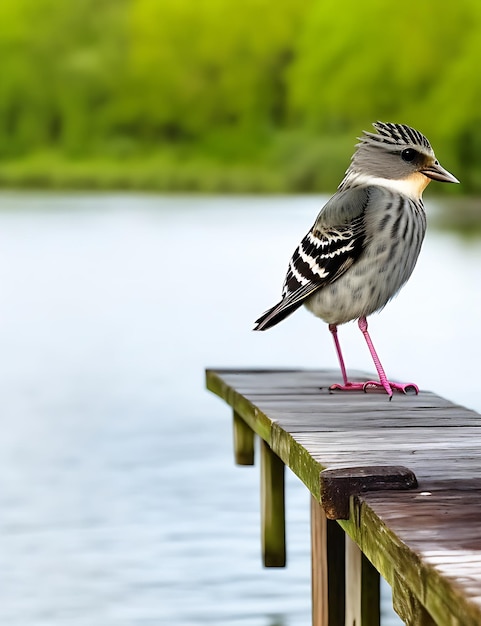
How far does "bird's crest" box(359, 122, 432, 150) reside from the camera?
559 cm

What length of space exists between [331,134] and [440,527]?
1441 inches

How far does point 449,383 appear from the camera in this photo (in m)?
13.0

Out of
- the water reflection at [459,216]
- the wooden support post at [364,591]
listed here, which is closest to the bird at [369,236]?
the wooden support post at [364,591]

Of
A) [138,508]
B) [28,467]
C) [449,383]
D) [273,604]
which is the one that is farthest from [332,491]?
[449,383]

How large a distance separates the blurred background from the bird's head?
76.4 inches

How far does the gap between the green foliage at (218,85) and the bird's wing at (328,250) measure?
1195 inches

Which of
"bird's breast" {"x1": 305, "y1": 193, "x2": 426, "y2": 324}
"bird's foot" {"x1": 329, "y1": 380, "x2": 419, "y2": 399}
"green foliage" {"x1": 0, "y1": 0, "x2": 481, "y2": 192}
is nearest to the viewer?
"bird's breast" {"x1": 305, "y1": 193, "x2": 426, "y2": 324}

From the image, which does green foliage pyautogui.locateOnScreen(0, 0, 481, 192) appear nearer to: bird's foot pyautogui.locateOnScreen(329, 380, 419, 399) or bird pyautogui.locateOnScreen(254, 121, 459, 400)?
bird's foot pyautogui.locateOnScreen(329, 380, 419, 399)

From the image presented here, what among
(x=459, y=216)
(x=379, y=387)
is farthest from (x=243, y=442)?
(x=459, y=216)

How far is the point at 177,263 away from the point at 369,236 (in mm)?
20994

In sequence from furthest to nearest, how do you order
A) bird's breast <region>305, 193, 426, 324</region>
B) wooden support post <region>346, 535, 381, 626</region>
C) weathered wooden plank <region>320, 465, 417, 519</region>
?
bird's breast <region>305, 193, 426, 324</region> < wooden support post <region>346, 535, 381, 626</region> < weathered wooden plank <region>320, 465, 417, 519</region>

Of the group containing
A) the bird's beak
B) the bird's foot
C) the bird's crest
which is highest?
the bird's crest

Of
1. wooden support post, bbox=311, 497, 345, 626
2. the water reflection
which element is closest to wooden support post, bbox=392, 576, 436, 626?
wooden support post, bbox=311, 497, 345, 626

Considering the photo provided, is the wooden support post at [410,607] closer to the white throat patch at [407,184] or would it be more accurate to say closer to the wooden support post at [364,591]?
the wooden support post at [364,591]
